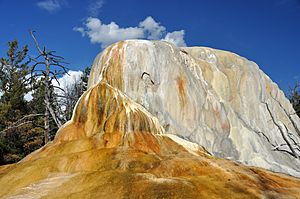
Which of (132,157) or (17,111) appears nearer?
(132,157)

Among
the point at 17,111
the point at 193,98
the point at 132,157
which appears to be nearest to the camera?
the point at 132,157

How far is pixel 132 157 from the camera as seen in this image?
33.7 ft

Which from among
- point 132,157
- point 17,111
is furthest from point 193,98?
point 17,111

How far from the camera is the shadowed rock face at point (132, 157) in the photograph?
27.7 ft

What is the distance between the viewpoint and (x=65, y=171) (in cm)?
1008

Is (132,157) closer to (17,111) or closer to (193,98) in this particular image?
(193,98)

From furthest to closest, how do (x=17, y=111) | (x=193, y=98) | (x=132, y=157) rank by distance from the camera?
(x=17, y=111) → (x=193, y=98) → (x=132, y=157)

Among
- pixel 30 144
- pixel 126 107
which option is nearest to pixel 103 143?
pixel 126 107

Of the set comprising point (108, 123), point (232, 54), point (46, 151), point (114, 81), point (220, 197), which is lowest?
point (220, 197)

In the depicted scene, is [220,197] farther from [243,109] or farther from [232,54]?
[232,54]

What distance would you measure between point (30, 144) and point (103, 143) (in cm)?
1627

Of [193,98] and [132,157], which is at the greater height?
[193,98]

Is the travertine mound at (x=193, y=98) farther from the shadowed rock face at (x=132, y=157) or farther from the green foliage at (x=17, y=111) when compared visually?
the green foliage at (x=17, y=111)

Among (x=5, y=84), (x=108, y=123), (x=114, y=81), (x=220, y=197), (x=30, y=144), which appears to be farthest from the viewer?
(x=5, y=84)
